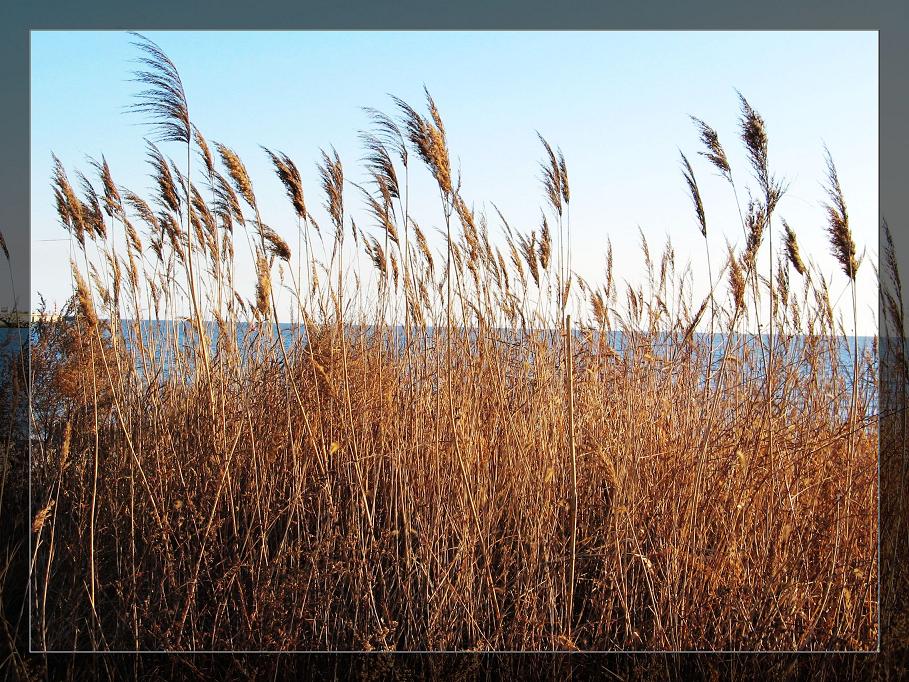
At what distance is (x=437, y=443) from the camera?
2.39 m

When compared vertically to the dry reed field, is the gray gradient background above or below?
above

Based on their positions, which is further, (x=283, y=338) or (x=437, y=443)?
(x=283, y=338)

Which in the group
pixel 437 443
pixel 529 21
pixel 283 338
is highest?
pixel 529 21

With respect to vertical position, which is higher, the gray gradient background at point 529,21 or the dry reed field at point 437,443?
the gray gradient background at point 529,21

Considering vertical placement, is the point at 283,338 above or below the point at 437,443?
above

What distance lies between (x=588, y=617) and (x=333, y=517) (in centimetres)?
87

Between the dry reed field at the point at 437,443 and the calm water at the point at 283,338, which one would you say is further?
the calm water at the point at 283,338

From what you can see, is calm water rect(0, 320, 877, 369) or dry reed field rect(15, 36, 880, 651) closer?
dry reed field rect(15, 36, 880, 651)

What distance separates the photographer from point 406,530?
227cm

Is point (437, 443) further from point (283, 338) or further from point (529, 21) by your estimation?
point (529, 21)

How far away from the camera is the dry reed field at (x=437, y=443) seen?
2.31m

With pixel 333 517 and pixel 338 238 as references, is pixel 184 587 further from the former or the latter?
pixel 338 238

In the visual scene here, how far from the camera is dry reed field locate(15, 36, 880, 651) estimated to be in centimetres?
231

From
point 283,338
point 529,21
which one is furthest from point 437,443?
point 529,21
